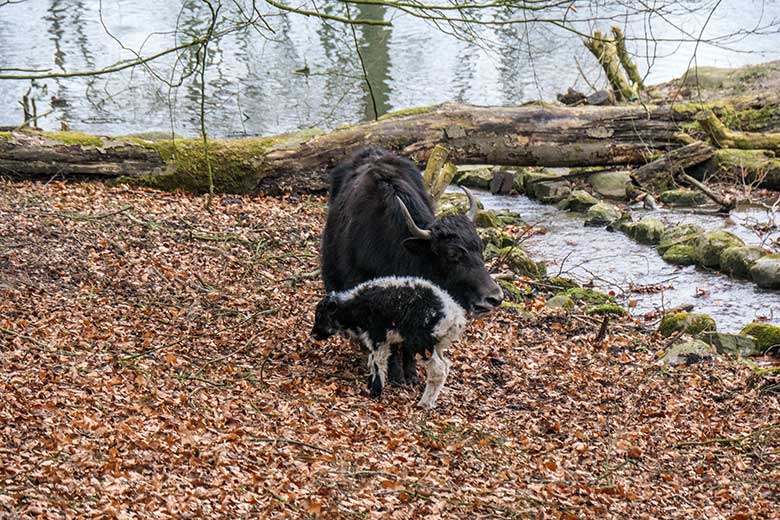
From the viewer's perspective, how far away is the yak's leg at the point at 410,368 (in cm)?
770

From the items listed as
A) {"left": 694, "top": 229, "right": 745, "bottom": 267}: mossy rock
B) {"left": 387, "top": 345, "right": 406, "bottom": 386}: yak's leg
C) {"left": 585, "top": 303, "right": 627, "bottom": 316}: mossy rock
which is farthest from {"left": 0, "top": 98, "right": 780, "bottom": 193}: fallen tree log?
{"left": 387, "top": 345, "right": 406, "bottom": 386}: yak's leg

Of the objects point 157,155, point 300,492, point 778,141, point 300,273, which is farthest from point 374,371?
point 778,141

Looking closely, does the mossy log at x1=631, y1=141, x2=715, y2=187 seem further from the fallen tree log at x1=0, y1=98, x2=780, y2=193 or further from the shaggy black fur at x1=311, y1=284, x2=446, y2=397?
the shaggy black fur at x1=311, y1=284, x2=446, y2=397

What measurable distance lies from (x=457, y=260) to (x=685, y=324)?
389 centimetres

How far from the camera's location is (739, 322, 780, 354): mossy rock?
9570 millimetres

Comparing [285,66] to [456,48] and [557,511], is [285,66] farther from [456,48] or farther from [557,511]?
[557,511]

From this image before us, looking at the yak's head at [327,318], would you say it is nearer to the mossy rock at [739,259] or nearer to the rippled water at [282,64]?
the mossy rock at [739,259]

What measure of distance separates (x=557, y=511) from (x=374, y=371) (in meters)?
2.08

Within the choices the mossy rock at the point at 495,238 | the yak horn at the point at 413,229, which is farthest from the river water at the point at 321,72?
the yak horn at the point at 413,229

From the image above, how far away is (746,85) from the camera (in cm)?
2212

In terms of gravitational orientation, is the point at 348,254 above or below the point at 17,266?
above

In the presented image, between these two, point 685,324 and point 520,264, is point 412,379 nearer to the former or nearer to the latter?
point 685,324

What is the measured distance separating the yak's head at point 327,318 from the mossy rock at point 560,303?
3509mm

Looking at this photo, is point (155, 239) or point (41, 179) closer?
point (155, 239)
